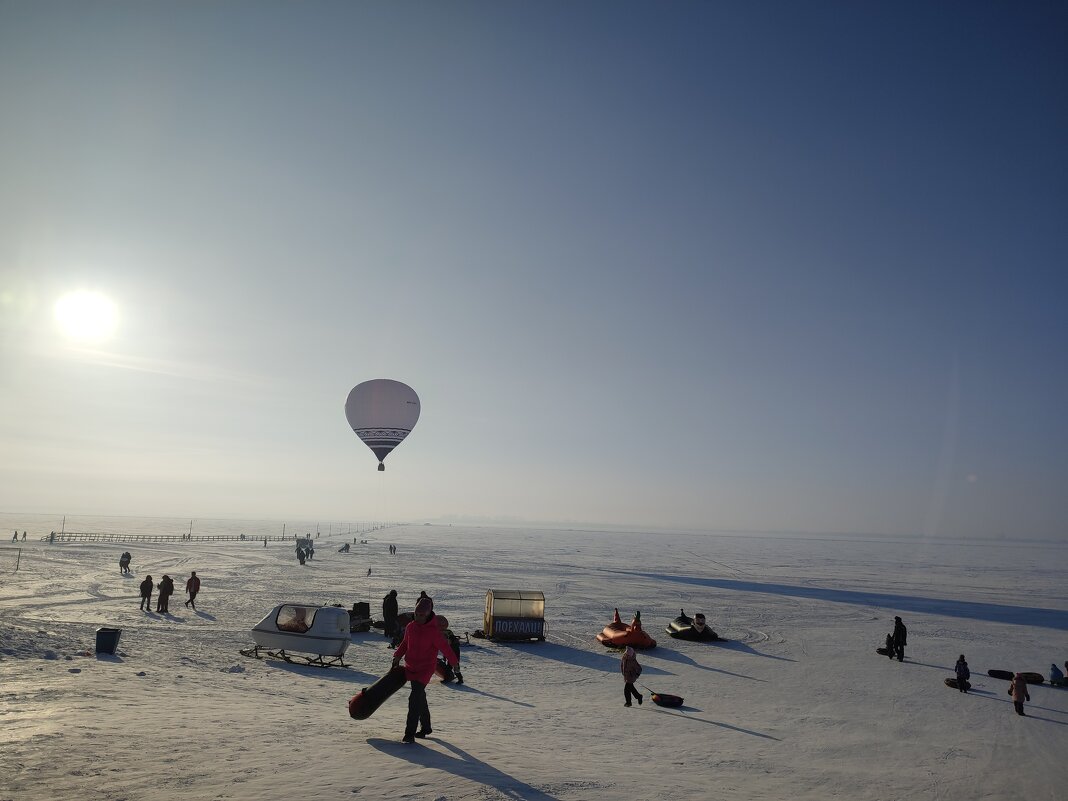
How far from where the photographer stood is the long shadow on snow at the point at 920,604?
3262cm

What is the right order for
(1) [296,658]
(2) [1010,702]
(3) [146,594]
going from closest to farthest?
(2) [1010,702] → (1) [296,658] → (3) [146,594]

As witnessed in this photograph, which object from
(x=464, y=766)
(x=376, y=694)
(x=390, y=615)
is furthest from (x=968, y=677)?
(x=376, y=694)

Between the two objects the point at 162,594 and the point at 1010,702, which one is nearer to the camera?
the point at 1010,702

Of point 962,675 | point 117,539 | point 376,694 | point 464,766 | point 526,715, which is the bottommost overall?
point 117,539

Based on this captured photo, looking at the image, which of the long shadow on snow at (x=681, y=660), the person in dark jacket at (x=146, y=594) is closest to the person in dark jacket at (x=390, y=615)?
the long shadow on snow at (x=681, y=660)

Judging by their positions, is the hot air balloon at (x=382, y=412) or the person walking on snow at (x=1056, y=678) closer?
the person walking on snow at (x=1056, y=678)

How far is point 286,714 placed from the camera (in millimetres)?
10039

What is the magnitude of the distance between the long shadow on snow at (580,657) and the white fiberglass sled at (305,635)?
21.2 feet

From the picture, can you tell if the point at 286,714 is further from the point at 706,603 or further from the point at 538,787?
the point at 706,603

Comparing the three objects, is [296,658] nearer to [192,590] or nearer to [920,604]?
[192,590]

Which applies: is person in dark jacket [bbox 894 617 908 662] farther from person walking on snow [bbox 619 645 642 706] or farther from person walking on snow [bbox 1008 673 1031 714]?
person walking on snow [bbox 619 645 642 706]

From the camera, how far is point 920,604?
3766 cm

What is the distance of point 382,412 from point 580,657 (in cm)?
1668

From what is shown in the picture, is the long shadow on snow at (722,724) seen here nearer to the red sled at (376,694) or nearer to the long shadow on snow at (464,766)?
the long shadow on snow at (464,766)
